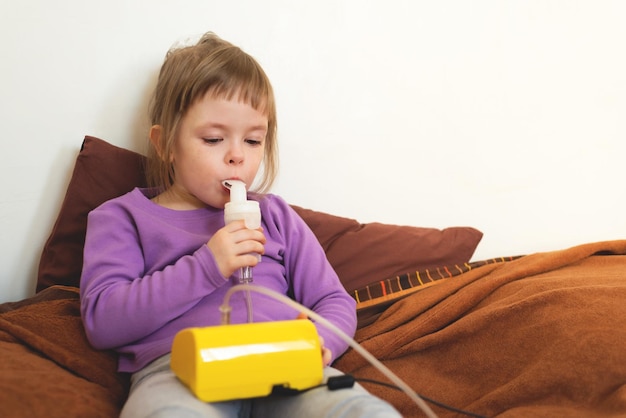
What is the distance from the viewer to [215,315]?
949 mm

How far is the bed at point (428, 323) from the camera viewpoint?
833 mm

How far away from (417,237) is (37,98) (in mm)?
863

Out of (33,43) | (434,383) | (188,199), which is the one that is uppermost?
(33,43)

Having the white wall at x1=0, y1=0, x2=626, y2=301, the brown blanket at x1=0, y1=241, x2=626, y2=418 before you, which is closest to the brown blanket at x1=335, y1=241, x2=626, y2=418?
the brown blanket at x1=0, y1=241, x2=626, y2=418

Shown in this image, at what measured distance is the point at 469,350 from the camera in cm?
100

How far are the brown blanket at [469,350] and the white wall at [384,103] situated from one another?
1.12 feet

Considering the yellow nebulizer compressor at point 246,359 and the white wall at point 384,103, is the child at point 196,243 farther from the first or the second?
the white wall at point 384,103

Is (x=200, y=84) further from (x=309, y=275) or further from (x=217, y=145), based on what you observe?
(x=309, y=275)

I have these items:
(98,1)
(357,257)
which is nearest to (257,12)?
(98,1)

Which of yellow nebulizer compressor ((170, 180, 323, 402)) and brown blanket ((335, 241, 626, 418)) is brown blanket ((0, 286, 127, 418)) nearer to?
yellow nebulizer compressor ((170, 180, 323, 402))

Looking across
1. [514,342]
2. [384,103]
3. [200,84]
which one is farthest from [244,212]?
[384,103]

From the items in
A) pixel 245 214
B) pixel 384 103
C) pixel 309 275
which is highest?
pixel 384 103

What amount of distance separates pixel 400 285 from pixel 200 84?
0.57m

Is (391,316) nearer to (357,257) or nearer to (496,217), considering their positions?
(357,257)
